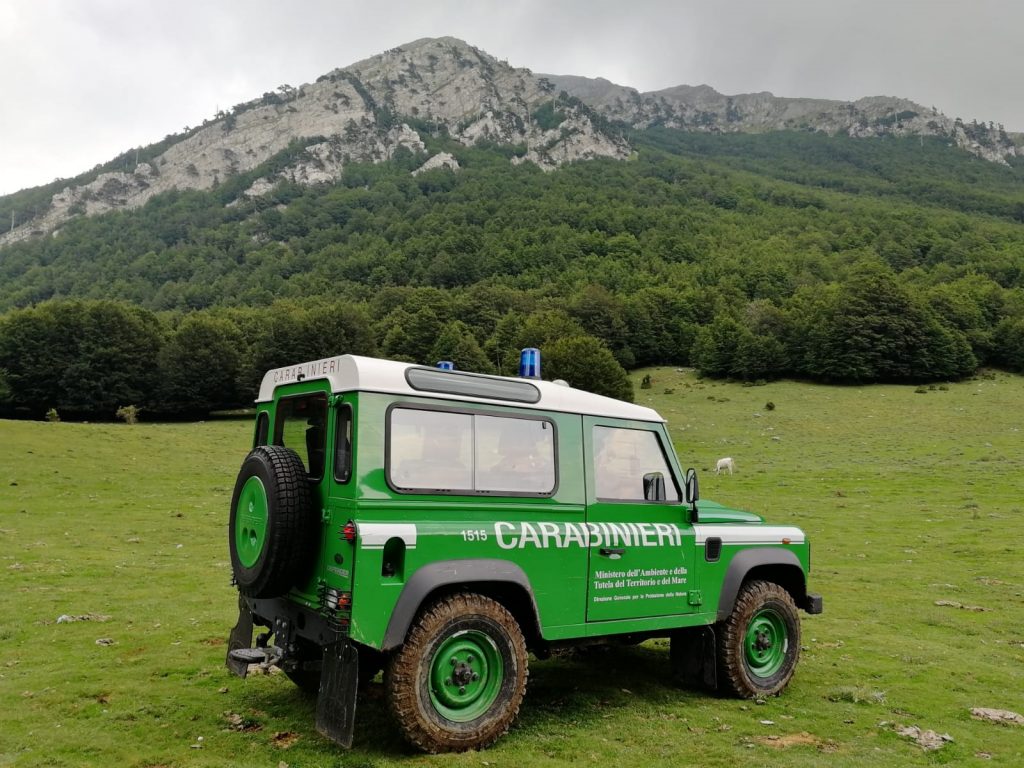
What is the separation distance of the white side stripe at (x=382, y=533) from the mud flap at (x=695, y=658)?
421cm

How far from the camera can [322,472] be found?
6.49 meters

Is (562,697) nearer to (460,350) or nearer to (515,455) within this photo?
(515,455)

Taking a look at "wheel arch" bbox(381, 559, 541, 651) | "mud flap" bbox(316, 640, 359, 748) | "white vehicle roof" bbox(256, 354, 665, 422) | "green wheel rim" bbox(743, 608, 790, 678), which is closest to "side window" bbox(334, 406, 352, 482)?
"white vehicle roof" bbox(256, 354, 665, 422)

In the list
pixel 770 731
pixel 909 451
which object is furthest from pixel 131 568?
pixel 909 451

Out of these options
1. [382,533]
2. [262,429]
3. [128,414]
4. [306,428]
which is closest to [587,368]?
[128,414]

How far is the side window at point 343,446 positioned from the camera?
612 cm

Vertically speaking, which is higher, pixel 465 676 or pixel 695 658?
pixel 465 676

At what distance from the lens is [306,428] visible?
6.90m

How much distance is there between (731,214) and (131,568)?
611 feet

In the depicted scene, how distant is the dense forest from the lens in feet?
244

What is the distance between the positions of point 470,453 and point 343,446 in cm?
123

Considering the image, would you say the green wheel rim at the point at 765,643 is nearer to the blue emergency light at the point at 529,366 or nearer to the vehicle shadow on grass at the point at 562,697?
the vehicle shadow on grass at the point at 562,697

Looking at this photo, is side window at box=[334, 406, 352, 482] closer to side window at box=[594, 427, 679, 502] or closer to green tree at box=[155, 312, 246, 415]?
side window at box=[594, 427, 679, 502]

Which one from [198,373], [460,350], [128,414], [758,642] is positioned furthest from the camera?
A: [460,350]
